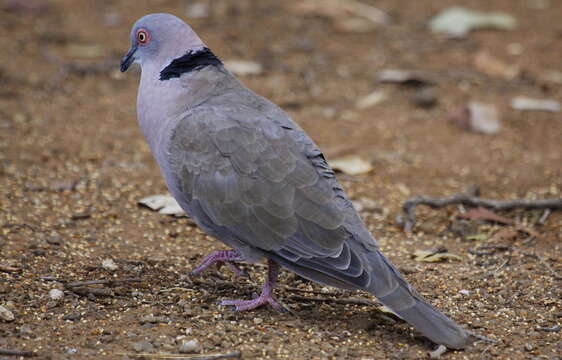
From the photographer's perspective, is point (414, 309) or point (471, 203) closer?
point (414, 309)

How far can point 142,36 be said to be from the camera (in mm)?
4523

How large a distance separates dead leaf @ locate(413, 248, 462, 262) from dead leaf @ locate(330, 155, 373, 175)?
1419 millimetres

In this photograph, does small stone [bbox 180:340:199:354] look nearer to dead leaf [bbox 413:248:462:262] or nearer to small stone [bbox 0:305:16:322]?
small stone [bbox 0:305:16:322]

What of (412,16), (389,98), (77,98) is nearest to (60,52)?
(77,98)

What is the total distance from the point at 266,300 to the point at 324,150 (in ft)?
8.40

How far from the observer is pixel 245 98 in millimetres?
4180

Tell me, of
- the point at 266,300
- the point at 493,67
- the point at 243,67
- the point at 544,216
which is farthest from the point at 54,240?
the point at 493,67

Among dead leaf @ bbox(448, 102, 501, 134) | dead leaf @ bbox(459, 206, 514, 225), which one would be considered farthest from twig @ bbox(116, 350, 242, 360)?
dead leaf @ bbox(448, 102, 501, 134)

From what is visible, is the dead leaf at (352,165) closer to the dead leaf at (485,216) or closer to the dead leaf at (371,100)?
the dead leaf at (485,216)

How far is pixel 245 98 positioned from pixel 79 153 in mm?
2400

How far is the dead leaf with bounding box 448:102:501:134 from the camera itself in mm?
6906

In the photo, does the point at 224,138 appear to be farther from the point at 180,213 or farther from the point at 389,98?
the point at 389,98

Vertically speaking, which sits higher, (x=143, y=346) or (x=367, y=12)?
(x=367, y=12)

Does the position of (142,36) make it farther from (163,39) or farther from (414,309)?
(414,309)
